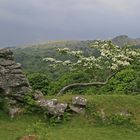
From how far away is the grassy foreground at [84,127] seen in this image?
27.5 metres

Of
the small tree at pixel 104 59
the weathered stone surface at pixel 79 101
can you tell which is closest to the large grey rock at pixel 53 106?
the weathered stone surface at pixel 79 101

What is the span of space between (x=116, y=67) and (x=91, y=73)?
3859 mm

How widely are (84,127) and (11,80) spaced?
289 inches

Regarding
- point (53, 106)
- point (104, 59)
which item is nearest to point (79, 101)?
point (53, 106)

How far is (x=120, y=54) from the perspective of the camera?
3466 centimetres

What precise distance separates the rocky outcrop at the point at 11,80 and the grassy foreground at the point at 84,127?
6.01 ft

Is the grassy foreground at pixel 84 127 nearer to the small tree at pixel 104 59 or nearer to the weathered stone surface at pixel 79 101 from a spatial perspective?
the weathered stone surface at pixel 79 101

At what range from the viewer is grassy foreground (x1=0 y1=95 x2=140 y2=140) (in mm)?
27469

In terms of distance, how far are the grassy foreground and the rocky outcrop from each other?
1833 mm

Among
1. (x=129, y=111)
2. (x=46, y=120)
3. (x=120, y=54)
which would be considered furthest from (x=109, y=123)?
(x=120, y=54)

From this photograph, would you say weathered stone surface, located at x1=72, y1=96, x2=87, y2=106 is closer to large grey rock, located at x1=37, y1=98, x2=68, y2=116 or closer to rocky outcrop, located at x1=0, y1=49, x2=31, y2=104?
large grey rock, located at x1=37, y1=98, x2=68, y2=116

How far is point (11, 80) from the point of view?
32875mm

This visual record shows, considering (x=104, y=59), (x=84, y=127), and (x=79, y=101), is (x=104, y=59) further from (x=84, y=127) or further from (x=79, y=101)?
(x=84, y=127)

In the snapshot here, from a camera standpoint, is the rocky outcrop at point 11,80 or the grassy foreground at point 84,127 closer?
the grassy foreground at point 84,127
